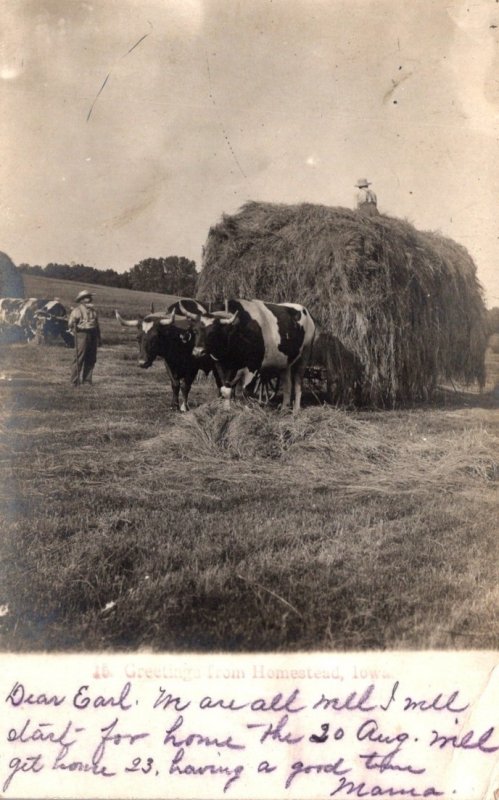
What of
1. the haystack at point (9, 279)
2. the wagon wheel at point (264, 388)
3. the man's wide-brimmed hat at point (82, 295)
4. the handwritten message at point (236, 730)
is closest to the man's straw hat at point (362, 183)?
the man's wide-brimmed hat at point (82, 295)

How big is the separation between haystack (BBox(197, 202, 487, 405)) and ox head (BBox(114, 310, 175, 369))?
1257 millimetres

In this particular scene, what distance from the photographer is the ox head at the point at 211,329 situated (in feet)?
16.6

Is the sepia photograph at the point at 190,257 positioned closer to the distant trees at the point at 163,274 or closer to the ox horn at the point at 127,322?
the distant trees at the point at 163,274

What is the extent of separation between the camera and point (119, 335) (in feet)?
16.9

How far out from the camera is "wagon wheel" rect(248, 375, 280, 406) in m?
6.03

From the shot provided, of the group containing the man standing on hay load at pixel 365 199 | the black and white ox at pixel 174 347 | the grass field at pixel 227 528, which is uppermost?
the man standing on hay load at pixel 365 199

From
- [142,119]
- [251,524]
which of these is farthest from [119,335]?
[251,524]

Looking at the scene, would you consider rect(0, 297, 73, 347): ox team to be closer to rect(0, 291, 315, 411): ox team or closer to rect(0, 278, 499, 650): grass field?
rect(0, 291, 315, 411): ox team

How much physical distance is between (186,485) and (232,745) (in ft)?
5.06

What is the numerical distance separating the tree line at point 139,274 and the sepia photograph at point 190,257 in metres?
0.03

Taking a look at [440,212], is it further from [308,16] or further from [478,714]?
[478,714]

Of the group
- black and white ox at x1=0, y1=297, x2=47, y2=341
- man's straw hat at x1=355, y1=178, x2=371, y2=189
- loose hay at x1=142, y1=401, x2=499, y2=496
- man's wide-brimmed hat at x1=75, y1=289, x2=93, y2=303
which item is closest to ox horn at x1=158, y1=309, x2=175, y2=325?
loose hay at x1=142, y1=401, x2=499, y2=496

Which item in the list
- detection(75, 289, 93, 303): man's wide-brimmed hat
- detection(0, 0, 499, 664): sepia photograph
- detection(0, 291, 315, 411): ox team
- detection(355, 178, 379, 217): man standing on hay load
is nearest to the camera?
detection(0, 0, 499, 664): sepia photograph

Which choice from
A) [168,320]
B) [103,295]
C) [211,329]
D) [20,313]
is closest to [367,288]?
[211,329]
